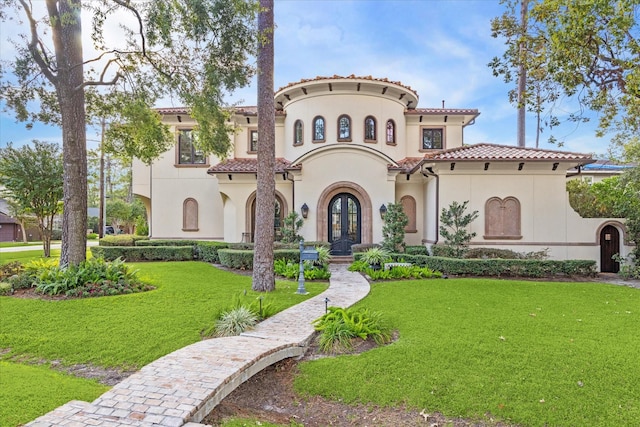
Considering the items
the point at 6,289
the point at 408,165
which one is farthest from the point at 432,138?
the point at 6,289

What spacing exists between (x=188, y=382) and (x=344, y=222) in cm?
1375

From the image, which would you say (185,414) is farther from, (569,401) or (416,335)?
(569,401)

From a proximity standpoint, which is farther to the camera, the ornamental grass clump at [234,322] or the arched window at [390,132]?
the arched window at [390,132]

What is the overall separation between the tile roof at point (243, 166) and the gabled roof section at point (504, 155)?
6.91 m

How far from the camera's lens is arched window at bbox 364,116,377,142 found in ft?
61.4

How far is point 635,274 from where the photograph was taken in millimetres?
13664

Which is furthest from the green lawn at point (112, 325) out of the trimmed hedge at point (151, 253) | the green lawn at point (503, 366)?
the trimmed hedge at point (151, 253)

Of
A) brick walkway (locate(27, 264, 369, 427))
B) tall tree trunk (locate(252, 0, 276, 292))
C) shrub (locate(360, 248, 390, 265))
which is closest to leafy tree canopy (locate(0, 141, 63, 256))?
tall tree trunk (locate(252, 0, 276, 292))

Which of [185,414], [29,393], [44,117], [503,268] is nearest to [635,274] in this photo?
[503,268]

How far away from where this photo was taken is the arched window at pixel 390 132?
1918 cm

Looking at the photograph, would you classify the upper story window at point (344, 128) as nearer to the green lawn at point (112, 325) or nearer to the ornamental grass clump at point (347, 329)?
the green lawn at point (112, 325)

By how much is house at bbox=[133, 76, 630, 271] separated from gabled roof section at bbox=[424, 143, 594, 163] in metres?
0.05

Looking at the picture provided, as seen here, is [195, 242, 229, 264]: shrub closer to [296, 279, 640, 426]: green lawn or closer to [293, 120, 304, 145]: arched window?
[293, 120, 304, 145]: arched window

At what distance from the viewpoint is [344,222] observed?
18000mm
